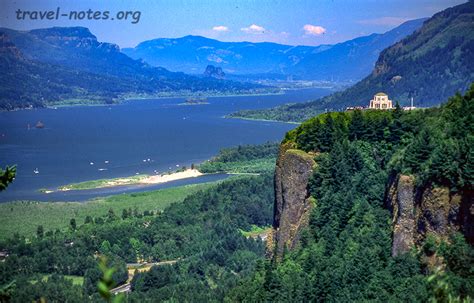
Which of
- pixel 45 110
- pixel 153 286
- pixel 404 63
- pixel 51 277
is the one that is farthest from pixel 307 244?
pixel 45 110

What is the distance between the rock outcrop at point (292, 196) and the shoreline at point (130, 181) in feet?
121

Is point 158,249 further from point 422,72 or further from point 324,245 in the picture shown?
point 422,72

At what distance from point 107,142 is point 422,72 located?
61458 millimetres

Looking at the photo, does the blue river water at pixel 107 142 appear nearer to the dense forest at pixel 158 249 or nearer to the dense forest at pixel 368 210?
the dense forest at pixel 158 249

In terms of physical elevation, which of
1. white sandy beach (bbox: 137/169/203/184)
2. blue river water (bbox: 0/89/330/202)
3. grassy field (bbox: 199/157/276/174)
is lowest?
grassy field (bbox: 199/157/276/174)

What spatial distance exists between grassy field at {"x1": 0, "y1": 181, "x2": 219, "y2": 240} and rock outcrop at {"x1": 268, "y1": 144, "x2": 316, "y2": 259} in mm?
23093

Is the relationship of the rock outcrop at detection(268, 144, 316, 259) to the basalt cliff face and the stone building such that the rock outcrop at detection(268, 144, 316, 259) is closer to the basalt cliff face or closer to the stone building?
the basalt cliff face

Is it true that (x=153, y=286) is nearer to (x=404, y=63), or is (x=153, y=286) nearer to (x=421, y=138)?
(x=421, y=138)

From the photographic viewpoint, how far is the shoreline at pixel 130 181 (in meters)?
64.8

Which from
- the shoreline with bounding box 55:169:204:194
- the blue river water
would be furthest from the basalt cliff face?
the shoreline with bounding box 55:169:204:194

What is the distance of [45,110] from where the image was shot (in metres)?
158

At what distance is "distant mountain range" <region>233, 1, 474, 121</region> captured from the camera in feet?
424

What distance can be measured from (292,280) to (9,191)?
4273 centimetres

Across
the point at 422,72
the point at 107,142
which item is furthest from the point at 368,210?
the point at 422,72
